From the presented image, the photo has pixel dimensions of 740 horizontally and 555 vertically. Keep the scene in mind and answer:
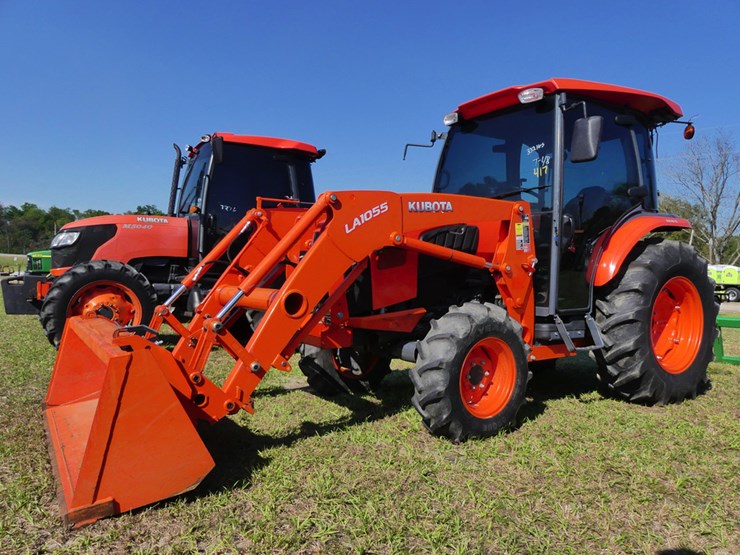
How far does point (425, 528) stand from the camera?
2.46m

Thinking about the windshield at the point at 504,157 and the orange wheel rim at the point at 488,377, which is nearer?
the orange wheel rim at the point at 488,377

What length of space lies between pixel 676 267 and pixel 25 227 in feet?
280

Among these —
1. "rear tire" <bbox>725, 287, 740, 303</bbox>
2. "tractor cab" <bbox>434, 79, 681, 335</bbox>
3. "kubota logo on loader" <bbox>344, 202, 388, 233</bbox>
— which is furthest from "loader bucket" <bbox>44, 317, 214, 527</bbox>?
"rear tire" <bbox>725, 287, 740, 303</bbox>

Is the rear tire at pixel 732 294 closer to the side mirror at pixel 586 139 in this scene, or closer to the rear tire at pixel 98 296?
the side mirror at pixel 586 139

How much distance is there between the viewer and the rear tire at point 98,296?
240 inches

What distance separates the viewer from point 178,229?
23.9 feet

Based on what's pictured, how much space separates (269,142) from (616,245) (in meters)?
4.95

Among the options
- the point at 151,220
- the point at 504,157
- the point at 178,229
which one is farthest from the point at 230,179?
the point at 504,157

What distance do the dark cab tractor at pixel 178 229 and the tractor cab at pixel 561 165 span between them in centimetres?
338

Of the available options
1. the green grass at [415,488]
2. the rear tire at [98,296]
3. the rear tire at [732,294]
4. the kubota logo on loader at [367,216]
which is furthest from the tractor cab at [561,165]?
the rear tire at [732,294]

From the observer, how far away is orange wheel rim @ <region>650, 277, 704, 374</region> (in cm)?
476

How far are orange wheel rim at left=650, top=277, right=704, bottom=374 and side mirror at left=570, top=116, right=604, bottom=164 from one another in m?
1.73

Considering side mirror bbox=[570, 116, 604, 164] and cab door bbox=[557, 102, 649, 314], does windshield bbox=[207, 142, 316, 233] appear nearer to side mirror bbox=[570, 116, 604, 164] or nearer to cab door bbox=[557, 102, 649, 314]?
cab door bbox=[557, 102, 649, 314]

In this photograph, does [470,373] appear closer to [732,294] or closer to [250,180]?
[250,180]
